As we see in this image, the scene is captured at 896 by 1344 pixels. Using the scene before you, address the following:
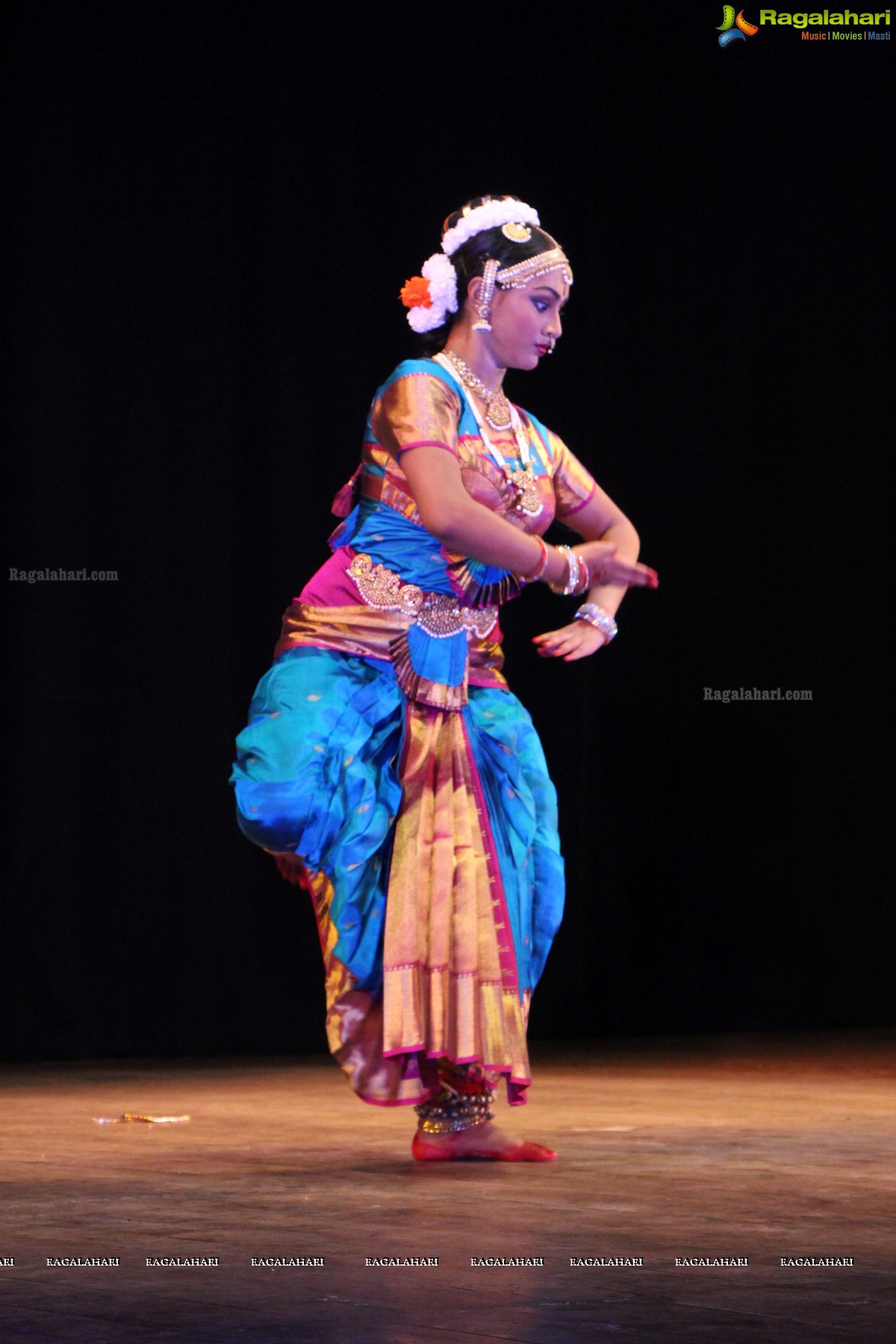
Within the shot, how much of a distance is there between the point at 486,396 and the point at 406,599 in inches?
Answer: 13.4

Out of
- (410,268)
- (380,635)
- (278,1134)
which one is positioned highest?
(410,268)

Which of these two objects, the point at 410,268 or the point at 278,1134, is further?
the point at 410,268


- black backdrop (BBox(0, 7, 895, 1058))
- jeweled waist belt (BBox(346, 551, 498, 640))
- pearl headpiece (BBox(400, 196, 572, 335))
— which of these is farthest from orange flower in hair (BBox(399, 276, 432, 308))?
black backdrop (BBox(0, 7, 895, 1058))

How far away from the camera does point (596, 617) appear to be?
306 cm

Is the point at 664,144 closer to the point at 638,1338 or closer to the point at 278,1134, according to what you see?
the point at 278,1134

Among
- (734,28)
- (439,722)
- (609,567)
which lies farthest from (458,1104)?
(734,28)

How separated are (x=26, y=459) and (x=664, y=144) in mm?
1956

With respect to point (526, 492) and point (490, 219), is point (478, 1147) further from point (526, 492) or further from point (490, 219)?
point (490, 219)

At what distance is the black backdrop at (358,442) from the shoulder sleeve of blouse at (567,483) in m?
1.65

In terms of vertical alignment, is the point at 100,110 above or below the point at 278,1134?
above

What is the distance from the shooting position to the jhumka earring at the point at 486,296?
3064mm

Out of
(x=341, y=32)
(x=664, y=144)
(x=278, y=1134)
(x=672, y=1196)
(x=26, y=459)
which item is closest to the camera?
(x=672, y=1196)

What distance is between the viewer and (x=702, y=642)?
212 inches

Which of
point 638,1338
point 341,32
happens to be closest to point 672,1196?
point 638,1338
